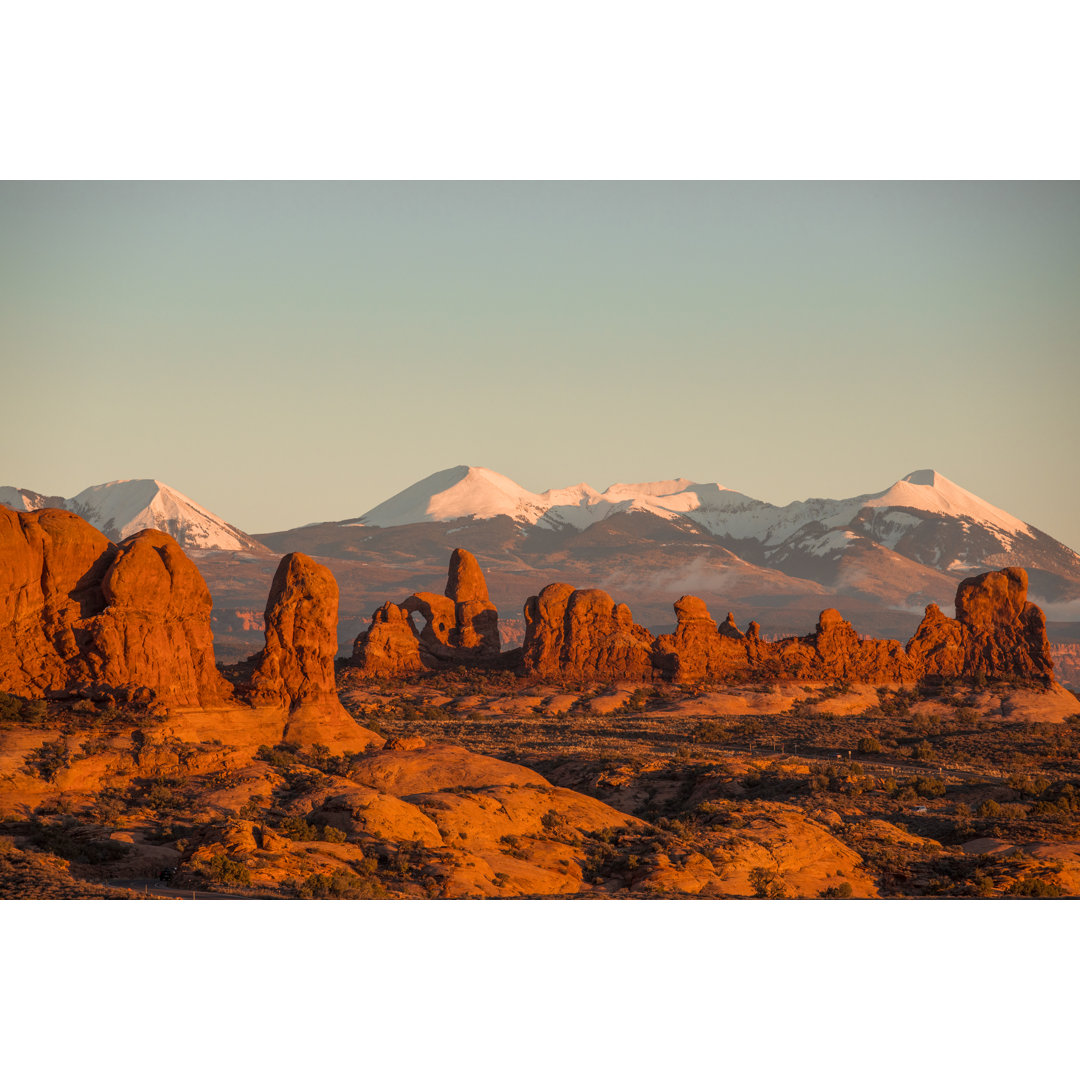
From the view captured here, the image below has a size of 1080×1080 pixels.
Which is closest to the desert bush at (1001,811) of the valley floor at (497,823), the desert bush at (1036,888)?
the valley floor at (497,823)

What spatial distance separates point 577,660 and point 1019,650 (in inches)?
1181

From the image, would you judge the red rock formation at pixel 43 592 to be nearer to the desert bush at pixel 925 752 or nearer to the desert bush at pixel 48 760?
the desert bush at pixel 48 760

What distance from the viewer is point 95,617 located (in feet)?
152

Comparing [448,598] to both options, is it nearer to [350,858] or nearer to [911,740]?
[911,740]

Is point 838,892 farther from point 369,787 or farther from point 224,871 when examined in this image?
point 224,871

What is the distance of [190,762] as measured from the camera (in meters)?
43.3

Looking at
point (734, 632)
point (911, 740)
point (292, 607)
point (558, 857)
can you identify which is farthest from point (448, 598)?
point (558, 857)

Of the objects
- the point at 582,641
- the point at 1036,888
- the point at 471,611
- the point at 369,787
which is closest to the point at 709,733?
the point at 582,641

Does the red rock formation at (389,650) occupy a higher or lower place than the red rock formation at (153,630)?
lower

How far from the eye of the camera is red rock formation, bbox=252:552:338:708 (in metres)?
51.1

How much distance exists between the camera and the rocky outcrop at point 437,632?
89000 millimetres

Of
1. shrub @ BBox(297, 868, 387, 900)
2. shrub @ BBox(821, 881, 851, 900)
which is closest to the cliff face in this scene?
shrub @ BBox(821, 881, 851, 900)

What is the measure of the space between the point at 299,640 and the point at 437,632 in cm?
4422

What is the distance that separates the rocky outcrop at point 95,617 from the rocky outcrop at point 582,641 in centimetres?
4314
